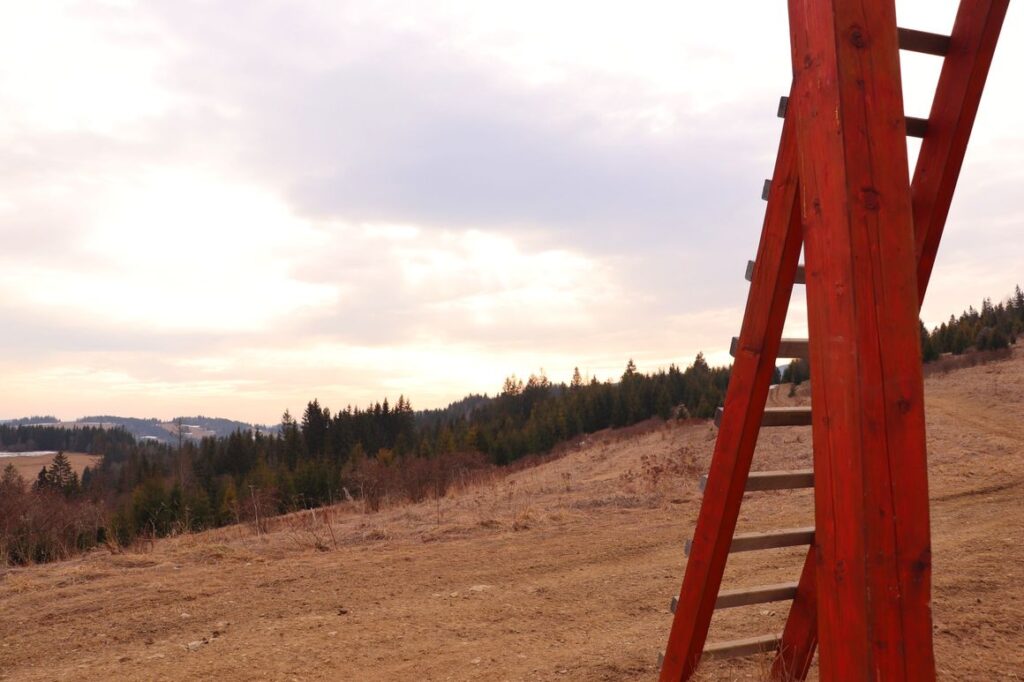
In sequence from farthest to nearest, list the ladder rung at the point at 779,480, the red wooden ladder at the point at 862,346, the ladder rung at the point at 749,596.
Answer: the ladder rung at the point at 749,596, the ladder rung at the point at 779,480, the red wooden ladder at the point at 862,346

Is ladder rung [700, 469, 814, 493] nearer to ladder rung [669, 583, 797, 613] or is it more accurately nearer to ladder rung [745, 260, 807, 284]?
ladder rung [669, 583, 797, 613]

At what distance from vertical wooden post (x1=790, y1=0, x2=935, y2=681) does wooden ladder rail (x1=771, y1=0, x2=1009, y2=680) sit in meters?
0.84

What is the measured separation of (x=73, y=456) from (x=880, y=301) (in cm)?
16321

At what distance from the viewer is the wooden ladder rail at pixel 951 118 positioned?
262 centimetres

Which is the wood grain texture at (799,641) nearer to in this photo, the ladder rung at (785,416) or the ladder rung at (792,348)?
the ladder rung at (785,416)

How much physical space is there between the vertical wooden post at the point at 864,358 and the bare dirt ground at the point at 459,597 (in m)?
1.84

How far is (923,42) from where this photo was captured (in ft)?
8.64

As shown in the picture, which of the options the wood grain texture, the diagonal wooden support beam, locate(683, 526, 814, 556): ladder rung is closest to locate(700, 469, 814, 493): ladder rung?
the diagonal wooden support beam

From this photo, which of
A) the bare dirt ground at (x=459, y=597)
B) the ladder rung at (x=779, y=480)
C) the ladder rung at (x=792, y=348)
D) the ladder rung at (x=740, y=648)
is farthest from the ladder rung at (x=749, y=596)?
the ladder rung at (x=792, y=348)

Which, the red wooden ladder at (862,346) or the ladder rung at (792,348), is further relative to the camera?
the ladder rung at (792,348)

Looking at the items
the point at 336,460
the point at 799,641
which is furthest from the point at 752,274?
the point at 336,460

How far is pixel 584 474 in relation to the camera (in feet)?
76.2

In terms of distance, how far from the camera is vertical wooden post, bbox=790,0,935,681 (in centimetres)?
182

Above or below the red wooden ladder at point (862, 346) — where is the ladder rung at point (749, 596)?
below
